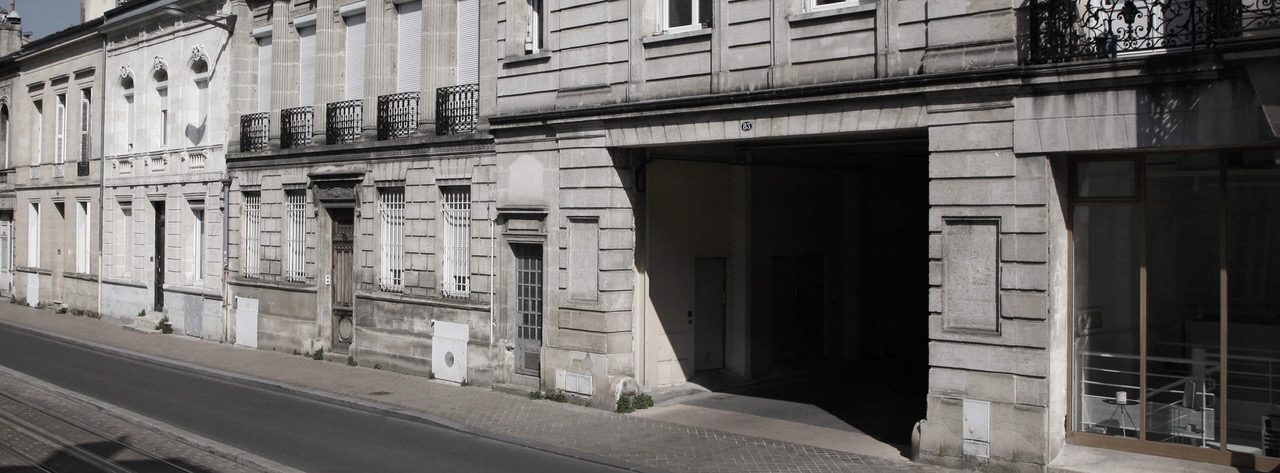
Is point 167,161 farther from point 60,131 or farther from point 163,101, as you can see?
point 60,131

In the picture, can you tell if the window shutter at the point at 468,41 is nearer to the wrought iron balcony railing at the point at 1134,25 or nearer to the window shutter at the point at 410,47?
the window shutter at the point at 410,47

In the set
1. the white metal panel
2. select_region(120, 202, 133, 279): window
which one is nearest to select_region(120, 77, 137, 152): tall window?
select_region(120, 202, 133, 279): window

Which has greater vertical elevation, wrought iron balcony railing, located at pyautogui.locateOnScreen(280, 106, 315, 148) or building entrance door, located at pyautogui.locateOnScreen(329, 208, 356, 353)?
wrought iron balcony railing, located at pyautogui.locateOnScreen(280, 106, 315, 148)

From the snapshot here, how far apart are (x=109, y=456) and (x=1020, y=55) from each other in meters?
10.5

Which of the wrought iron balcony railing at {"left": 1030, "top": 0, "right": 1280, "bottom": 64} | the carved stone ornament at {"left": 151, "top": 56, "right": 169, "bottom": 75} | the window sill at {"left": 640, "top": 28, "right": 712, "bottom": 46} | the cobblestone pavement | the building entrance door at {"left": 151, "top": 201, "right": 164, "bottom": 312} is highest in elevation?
the carved stone ornament at {"left": 151, "top": 56, "right": 169, "bottom": 75}

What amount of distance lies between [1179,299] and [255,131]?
1875cm

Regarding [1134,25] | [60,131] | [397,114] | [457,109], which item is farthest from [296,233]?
[1134,25]

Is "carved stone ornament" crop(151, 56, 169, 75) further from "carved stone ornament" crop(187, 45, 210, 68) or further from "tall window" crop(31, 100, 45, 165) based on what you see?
"tall window" crop(31, 100, 45, 165)

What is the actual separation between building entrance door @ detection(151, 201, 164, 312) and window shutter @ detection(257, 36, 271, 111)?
5.86 metres

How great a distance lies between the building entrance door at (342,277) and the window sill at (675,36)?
840 centimetres

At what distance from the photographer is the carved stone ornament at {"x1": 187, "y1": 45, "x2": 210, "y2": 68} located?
2356 centimetres

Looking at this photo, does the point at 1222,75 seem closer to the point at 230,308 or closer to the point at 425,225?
the point at 425,225

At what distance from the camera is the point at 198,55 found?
78.1 ft

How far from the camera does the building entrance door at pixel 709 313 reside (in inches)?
620
